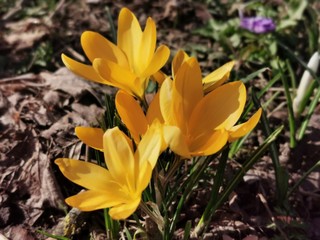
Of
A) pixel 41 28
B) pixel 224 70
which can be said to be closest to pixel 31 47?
pixel 41 28

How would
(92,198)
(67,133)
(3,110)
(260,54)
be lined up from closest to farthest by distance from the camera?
1. (92,198)
2. (67,133)
3. (3,110)
4. (260,54)

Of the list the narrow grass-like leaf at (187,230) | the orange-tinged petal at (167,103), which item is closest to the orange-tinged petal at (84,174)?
the orange-tinged petal at (167,103)

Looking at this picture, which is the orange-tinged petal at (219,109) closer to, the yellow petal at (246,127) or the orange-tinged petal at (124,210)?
the yellow petal at (246,127)

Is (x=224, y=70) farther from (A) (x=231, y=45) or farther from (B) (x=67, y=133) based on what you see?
(A) (x=231, y=45)

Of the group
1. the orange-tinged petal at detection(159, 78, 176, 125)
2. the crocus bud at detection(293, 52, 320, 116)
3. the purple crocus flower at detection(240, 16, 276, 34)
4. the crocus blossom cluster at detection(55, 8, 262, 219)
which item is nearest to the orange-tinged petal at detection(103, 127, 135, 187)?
the crocus blossom cluster at detection(55, 8, 262, 219)

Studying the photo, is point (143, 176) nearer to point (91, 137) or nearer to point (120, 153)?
Answer: point (120, 153)

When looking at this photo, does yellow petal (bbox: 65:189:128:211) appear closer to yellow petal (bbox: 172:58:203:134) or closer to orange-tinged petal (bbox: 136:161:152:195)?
orange-tinged petal (bbox: 136:161:152:195)
